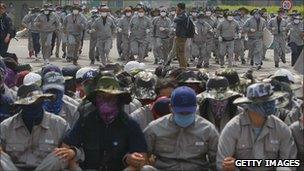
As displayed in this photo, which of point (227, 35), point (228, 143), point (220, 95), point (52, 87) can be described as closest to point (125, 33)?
point (227, 35)

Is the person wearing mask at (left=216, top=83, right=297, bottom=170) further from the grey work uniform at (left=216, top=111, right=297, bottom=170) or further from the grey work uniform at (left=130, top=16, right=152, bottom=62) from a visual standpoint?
the grey work uniform at (left=130, top=16, right=152, bottom=62)

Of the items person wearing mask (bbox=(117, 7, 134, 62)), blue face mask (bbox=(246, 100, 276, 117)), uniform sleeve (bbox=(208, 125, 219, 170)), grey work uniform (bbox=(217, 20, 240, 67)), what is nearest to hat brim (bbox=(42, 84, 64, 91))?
uniform sleeve (bbox=(208, 125, 219, 170))

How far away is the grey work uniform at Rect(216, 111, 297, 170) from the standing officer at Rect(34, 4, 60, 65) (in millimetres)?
16004

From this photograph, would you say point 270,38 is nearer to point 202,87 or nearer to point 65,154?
point 202,87

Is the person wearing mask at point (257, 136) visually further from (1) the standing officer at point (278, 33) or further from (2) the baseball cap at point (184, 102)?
(1) the standing officer at point (278, 33)

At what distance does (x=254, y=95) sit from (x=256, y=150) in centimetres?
48

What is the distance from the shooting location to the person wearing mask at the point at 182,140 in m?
5.88

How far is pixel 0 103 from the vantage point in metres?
6.79

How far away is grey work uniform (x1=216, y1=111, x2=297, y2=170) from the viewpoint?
18.7ft

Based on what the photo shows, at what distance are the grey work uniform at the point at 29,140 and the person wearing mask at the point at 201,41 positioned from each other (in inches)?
620

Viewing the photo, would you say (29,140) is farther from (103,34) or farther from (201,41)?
(201,41)

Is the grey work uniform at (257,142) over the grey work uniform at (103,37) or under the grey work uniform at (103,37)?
over

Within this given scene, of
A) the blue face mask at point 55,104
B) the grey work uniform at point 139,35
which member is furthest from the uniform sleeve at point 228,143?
the grey work uniform at point 139,35

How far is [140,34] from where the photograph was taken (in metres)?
22.1
